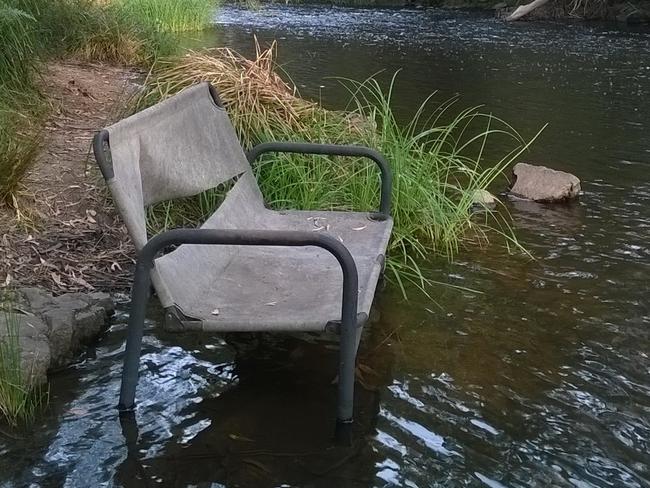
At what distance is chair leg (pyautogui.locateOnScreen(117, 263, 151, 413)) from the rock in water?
4.68m

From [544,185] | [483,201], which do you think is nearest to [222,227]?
[483,201]

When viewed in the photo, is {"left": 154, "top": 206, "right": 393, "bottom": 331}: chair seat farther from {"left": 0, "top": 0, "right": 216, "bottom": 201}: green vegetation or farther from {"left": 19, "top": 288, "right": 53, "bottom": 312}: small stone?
{"left": 0, "top": 0, "right": 216, "bottom": 201}: green vegetation

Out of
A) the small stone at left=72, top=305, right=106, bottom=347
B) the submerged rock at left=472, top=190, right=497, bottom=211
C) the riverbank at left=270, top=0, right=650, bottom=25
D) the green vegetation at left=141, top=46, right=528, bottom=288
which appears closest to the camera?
the small stone at left=72, top=305, right=106, bottom=347

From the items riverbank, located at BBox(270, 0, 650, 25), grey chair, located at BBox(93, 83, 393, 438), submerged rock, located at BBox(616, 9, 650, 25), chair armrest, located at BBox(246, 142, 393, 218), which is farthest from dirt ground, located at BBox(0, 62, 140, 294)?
submerged rock, located at BBox(616, 9, 650, 25)

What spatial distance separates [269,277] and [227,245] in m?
0.24

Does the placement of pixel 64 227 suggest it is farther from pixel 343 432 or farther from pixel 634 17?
pixel 634 17

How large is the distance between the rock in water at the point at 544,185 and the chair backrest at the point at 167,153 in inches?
132

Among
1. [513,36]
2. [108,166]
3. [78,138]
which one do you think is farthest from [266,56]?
[513,36]

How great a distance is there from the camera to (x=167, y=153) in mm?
3938

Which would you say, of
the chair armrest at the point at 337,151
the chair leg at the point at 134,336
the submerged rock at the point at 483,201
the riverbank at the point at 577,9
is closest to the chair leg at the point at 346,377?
the chair leg at the point at 134,336

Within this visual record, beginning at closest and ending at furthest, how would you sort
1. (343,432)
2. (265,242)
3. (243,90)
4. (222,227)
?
(265,242)
(343,432)
(222,227)
(243,90)

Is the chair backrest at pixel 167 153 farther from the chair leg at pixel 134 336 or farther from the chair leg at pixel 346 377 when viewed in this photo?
the chair leg at pixel 346 377

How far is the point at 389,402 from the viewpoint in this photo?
3.60 metres

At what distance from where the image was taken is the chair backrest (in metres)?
3.18
